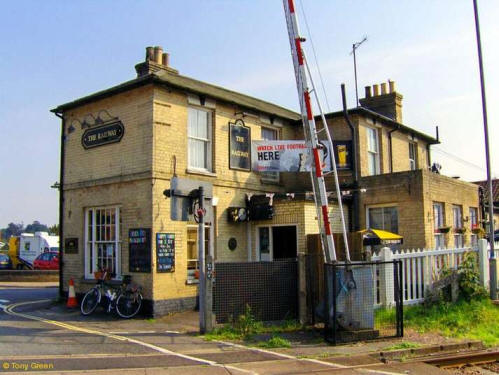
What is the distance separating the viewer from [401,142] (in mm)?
20500

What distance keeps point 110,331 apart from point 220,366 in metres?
3.86

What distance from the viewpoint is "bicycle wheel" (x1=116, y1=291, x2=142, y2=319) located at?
12398mm

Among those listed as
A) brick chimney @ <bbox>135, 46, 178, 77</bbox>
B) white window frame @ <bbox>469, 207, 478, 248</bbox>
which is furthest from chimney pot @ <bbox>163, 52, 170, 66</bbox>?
white window frame @ <bbox>469, 207, 478, 248</bbox>

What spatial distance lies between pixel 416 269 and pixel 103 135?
922cm

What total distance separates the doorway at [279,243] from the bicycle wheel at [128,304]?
4506 millimetres

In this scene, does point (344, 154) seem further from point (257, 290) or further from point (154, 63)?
point (257, 290)

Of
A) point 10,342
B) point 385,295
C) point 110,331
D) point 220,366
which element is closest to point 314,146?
point 385,295

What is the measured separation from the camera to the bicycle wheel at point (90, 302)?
12906 millimetres

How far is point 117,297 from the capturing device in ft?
41.3

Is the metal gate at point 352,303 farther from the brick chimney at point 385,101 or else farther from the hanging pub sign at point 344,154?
the brick chimney at point 385,101

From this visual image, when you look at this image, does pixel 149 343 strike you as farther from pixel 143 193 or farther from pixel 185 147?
pixel 185 147

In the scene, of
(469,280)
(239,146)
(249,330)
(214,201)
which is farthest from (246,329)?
(239,146)

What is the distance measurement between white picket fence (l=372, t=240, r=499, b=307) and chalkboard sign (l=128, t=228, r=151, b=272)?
5572mm

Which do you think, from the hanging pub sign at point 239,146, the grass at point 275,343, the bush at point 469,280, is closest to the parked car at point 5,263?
the hanging pub sign at point 239,146
